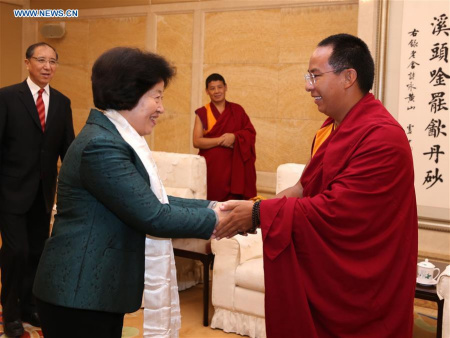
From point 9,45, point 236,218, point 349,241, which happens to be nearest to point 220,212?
point 236,218

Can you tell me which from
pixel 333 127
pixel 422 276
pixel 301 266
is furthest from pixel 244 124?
pixel 301 266

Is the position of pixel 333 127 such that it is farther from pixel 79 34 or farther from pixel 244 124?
pixel 79 34

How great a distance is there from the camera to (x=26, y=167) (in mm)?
3283

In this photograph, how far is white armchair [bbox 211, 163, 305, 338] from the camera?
3.42 meters

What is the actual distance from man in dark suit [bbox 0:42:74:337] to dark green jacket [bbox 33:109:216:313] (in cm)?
171

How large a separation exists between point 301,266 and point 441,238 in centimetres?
268

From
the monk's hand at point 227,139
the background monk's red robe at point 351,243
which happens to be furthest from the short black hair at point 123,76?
the monk's hand at point 227,139

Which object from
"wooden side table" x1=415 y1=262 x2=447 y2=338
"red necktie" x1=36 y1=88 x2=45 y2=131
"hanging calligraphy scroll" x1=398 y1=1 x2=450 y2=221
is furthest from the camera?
"hanging calligraphy scroll" x1=398 y1=1 x2=450 y2=221

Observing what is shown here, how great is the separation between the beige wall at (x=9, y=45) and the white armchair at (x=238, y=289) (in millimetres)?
4866

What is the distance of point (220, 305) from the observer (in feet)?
11.7

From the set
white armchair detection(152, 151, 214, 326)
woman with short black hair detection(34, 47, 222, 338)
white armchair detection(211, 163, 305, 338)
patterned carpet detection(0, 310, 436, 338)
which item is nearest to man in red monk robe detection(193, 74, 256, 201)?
white armchair detection(152, 151, 214, 326)

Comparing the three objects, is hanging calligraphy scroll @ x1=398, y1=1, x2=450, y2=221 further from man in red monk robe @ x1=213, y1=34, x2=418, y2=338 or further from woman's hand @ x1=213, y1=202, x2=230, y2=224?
woman's hand @ x1=213, y1=202, x2=230, y2=224

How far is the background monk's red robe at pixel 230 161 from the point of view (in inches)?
198

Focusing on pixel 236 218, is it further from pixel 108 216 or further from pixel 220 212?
pixel 108 216
